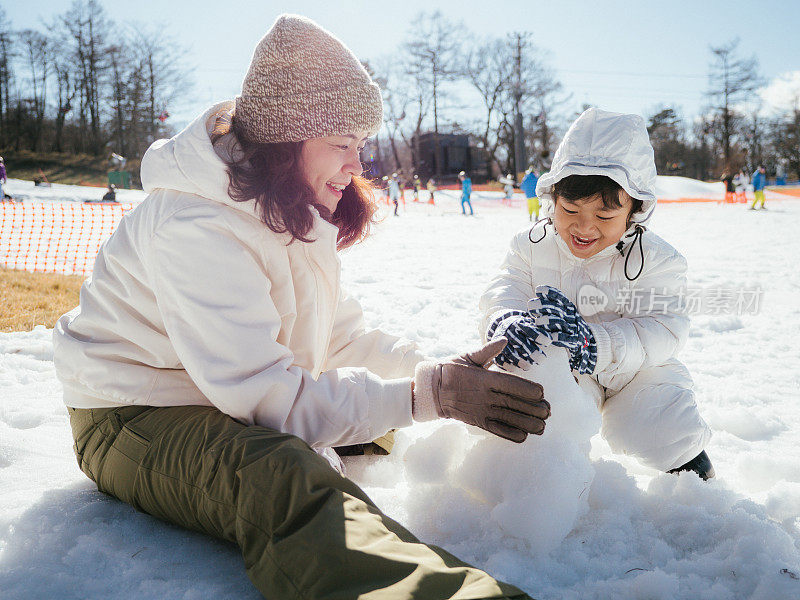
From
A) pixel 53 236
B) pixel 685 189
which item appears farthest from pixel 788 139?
pixel 53 236

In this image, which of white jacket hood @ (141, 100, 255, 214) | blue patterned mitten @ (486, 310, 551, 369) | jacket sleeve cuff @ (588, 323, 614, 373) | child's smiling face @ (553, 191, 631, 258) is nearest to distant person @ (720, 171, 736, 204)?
child's smiling face @ (553, 191, 631, 258)

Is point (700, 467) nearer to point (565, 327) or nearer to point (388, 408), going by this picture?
point (565, 327)

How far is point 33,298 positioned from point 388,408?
3924 millimetres

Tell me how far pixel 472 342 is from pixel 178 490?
2.28 meters

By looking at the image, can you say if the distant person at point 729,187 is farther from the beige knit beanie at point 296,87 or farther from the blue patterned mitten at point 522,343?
the beige knit beanie at point 296,87

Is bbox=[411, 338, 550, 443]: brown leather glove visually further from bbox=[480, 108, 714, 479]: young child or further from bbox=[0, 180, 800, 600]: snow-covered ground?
bbox=[480, 108, 714, 479]: young child

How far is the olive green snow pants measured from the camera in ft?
3.58

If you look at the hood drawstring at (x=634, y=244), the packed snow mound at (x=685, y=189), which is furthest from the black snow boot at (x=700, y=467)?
the packed snow mound at (x=685, y=189)

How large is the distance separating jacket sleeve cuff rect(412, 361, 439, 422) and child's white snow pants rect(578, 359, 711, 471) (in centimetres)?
78

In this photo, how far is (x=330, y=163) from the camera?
1.68 meters

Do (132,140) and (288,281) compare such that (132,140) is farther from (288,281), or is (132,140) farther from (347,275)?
(288,281)

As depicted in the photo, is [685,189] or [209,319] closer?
[209,319]

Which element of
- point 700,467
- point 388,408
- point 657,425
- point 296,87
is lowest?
point 700,467

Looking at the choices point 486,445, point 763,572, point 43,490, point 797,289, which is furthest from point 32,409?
point 797,289
